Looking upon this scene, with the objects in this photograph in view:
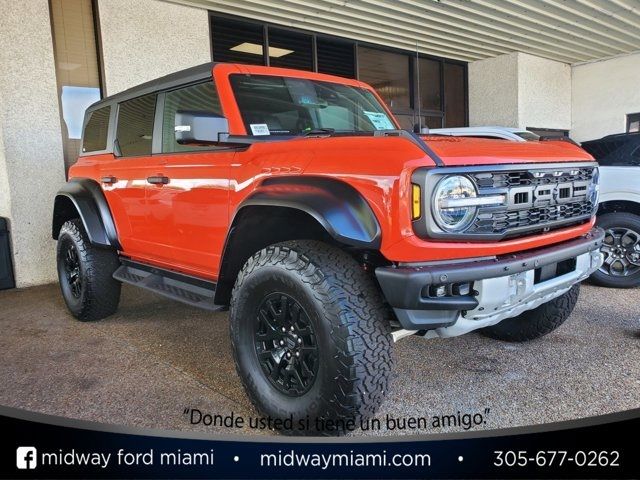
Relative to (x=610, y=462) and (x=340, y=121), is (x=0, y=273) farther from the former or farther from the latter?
(x=610, y=462)

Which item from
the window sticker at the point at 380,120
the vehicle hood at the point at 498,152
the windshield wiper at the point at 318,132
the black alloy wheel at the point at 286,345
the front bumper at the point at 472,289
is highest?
the window sticker at the point at 380,120

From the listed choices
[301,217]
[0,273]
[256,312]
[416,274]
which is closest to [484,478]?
[416,274]

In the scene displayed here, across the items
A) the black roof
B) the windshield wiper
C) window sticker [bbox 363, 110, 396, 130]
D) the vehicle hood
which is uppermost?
the black roof

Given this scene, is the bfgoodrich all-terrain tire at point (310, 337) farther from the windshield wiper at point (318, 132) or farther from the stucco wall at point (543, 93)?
the stucco wall at point (543, 93)

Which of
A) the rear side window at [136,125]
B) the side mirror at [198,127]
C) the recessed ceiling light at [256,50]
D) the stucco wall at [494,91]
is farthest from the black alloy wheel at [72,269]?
the stucco wall at [494,91]

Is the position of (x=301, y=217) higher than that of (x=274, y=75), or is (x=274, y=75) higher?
(x=274, y=75)

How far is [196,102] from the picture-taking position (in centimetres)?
327

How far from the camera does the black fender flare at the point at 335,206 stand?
84.6 inches

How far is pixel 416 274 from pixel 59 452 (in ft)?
5.80

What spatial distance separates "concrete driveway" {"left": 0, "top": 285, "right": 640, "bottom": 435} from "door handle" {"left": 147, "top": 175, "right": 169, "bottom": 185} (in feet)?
3.87

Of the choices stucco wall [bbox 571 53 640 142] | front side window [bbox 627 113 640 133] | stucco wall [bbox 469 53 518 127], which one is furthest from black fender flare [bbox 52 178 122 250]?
front side window [bbox 627 113 640 133]

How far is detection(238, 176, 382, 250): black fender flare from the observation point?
84.6 inches

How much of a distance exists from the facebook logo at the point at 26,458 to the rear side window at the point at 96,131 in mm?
2641

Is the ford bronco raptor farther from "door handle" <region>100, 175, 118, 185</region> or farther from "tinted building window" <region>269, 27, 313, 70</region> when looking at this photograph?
"tinted building window" <region>269, 27, 313, 70</region>
